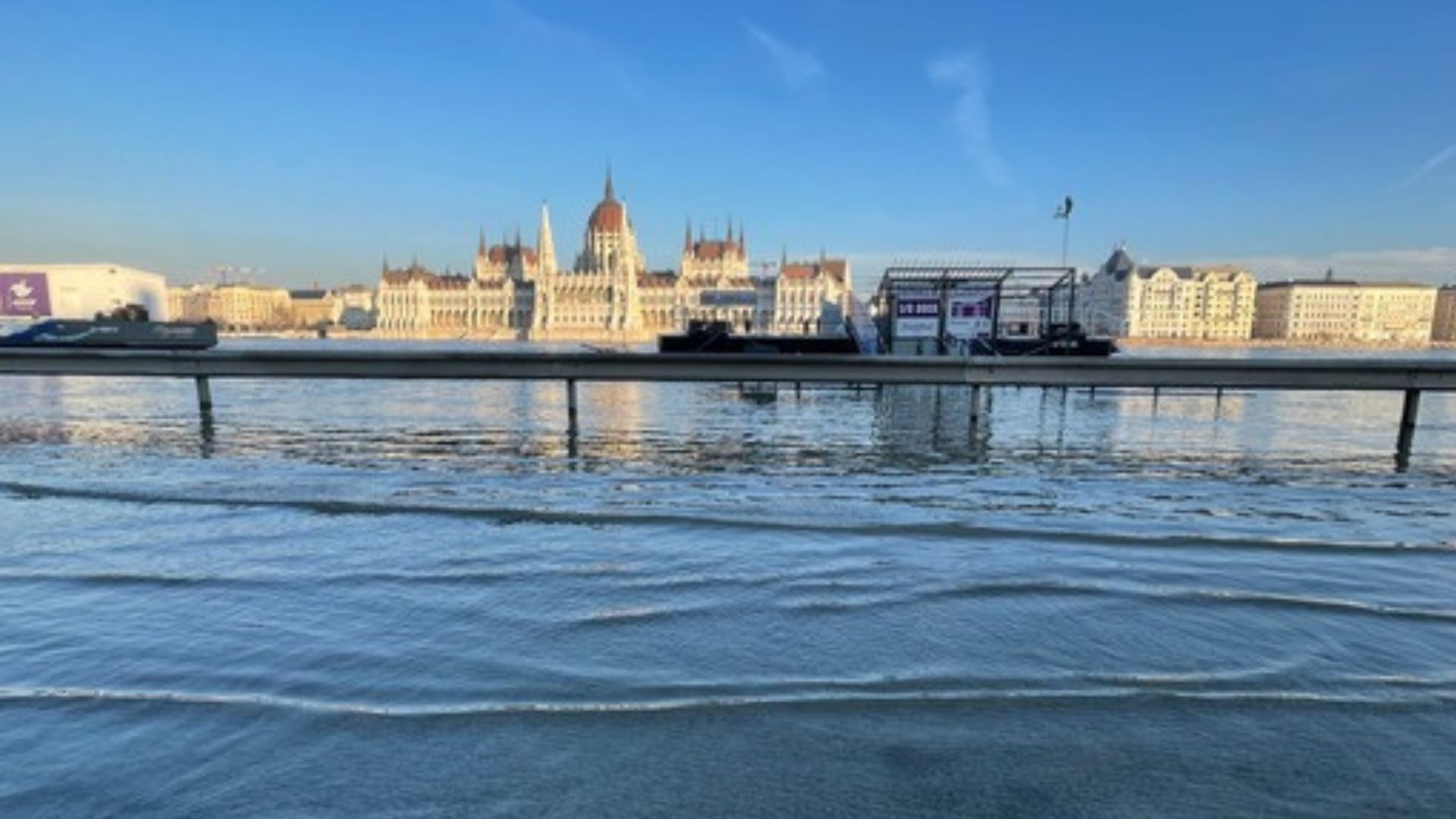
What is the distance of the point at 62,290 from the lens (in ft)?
246

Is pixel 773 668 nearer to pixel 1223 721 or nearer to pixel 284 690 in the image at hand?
pixel 1223 721

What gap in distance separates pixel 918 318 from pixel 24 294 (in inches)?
3323

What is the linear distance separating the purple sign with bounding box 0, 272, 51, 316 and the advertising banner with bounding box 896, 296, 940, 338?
270 feet

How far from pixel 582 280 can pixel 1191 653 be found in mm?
201634

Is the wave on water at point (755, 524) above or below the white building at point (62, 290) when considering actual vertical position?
below

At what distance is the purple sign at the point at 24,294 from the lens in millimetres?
73562

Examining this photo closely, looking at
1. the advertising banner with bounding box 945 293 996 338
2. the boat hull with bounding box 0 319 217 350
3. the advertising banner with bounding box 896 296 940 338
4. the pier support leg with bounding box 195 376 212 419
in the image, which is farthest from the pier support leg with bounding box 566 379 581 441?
the boat hull with bounding box 0 319 217 350

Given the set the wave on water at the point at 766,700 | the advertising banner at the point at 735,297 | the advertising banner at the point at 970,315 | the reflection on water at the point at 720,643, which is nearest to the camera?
the reflection on water at the point at 720,643

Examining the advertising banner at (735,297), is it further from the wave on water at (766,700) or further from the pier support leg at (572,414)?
the wave on water at (766,700)

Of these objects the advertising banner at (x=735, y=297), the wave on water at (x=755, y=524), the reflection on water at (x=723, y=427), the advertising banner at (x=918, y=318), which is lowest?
the reflection on water at (x=723, y=427)

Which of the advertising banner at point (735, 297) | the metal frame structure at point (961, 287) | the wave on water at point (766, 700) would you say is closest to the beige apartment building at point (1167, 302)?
the advertising banner at point (735, 297)

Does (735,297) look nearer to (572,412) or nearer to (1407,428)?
(572,412)

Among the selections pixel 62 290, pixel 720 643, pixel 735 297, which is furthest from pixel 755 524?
pixel 735 297

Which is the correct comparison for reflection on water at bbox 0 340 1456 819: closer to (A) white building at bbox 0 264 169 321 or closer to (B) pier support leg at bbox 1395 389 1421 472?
(B) pier support leg at bbox 1395 389 1421 472
